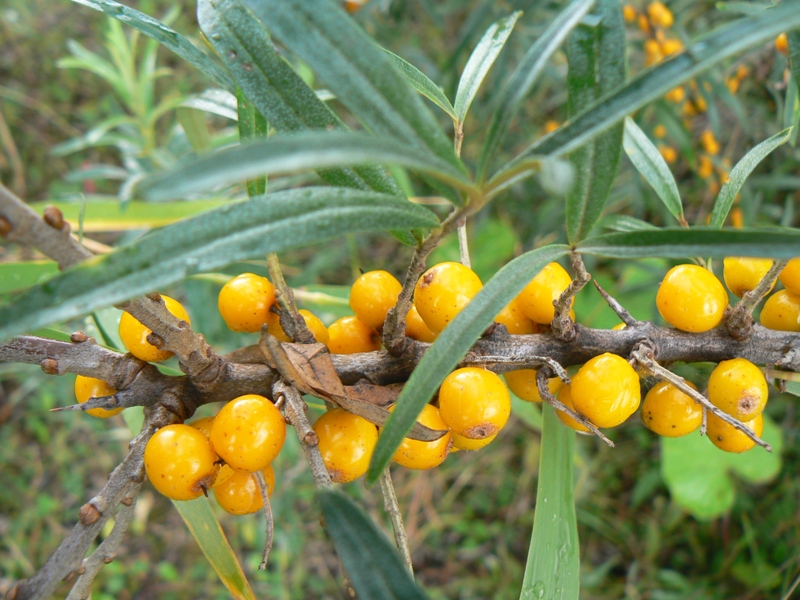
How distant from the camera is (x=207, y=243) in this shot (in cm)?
56

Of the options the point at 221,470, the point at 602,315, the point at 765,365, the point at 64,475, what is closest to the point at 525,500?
the point at 602,315

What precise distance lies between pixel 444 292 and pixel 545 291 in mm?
162

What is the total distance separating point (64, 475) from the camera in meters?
3.03

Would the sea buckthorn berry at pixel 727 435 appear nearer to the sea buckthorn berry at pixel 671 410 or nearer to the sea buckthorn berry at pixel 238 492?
the sea buckthorn berry at pixel 671 410

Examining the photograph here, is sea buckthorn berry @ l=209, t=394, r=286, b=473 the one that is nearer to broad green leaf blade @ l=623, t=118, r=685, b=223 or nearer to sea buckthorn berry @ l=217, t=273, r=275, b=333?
sea buckthorn berry @ l=217, t=273, r=275, b=333

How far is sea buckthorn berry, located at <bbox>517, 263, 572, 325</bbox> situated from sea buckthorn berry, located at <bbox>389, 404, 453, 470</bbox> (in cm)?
22

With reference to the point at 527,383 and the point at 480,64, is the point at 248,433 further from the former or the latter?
the point at 480,64

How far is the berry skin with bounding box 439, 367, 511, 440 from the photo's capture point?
30.0 inches

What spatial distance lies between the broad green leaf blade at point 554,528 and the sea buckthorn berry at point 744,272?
1.28ft

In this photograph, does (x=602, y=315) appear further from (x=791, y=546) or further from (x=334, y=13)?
(x=334, y=13)

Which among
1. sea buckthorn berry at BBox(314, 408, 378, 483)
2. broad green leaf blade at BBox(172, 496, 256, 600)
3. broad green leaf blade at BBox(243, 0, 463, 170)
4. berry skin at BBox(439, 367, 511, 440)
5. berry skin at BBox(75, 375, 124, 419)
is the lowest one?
broad green leaf blade at BBox(172, 496, 256, 600)

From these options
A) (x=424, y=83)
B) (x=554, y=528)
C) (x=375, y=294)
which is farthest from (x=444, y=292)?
(x=554, y=528)

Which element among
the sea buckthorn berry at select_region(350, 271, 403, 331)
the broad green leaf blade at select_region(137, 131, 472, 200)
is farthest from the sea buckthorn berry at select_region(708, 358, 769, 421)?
the broad green leaf blade at select_region(137, 131, 472, 200)

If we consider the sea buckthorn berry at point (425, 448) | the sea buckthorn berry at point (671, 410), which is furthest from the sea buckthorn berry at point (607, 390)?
the sea buckthorn berry at point (425, 448)
